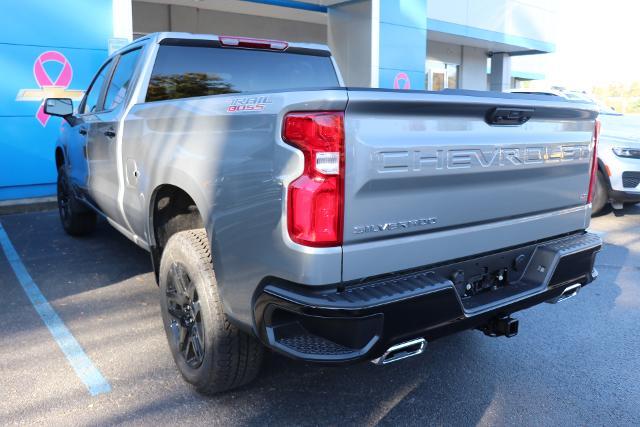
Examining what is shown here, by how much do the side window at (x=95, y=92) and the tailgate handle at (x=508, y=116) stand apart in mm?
3637

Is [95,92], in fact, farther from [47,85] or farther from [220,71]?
[47,85]

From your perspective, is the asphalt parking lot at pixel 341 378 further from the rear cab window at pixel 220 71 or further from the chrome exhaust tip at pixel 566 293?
the rear cab window at pixel 220 71

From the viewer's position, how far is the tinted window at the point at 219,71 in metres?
4.00

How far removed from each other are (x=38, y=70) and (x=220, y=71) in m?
5.57

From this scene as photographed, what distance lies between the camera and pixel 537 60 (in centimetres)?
2675

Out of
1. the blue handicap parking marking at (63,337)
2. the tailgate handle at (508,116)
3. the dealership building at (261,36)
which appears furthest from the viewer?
the dealership building at (261,36)

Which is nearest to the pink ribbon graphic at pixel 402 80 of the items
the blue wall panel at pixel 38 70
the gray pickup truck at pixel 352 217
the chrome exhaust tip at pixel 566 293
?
the blue wall panel at pixel 38 70

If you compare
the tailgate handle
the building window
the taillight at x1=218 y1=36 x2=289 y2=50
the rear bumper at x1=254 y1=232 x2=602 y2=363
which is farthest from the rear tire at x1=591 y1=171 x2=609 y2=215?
the building window

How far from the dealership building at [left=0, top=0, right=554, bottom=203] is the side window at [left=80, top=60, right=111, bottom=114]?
340 centimetres

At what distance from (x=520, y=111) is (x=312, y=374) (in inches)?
72.7

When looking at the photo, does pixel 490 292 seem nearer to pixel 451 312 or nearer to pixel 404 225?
pixel 451 312

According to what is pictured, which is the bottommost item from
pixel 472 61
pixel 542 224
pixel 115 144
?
pixel 542 224

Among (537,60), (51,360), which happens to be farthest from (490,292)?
(537,60)

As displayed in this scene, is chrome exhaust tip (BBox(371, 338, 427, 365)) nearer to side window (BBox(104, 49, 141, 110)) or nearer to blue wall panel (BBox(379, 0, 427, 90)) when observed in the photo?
side window (BBox(104, 49, 141, 110))
